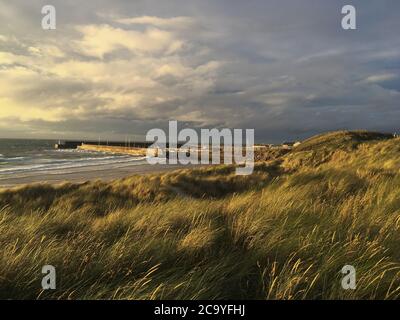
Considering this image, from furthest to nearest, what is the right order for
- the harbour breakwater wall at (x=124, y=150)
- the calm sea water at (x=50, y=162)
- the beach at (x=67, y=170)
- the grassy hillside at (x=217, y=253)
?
the harbour breakwater wall at (x=124, y=150) < the calm sea water at (x=50, y=162) < the beach at (x=67, y=170) < the grassy hillside at (x=217, y=253)

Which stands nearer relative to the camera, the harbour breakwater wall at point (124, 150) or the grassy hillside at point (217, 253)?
the grassy hillside at point (217, 253)

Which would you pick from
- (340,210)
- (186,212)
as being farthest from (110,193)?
(340,210)

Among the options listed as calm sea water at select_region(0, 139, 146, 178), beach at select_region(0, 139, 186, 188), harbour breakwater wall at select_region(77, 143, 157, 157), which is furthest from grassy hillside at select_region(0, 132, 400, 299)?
harbour breakwater wall at select_region(77, 143, 157, 157)

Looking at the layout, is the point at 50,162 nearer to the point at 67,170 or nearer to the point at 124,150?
the point at 67,170

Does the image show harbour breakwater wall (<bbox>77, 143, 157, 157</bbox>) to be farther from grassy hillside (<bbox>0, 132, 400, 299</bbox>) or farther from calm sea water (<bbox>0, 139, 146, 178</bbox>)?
grassy hillside (<bbox>0, 132, 400, 299</bbox>)

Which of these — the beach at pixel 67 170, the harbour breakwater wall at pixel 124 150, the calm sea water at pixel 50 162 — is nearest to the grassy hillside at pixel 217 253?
the beach at pixel 67 170

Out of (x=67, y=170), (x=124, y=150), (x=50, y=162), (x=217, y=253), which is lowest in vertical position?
(x=67, y=170)

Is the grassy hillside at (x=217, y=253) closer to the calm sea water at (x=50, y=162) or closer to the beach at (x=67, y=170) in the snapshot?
the beach at (x=67, y=170)

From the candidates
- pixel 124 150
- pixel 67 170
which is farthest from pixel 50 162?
pixel 124 150

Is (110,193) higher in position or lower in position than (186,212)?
lower

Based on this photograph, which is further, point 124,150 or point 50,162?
point 124,150
